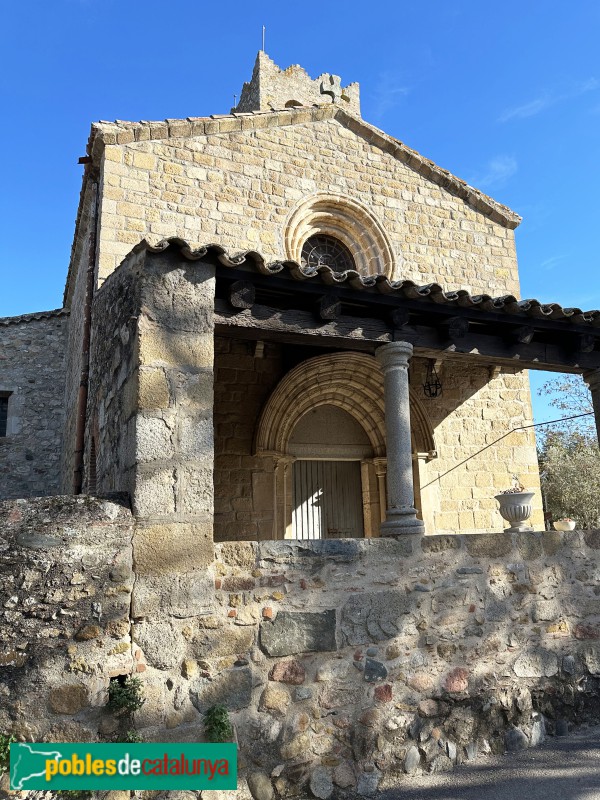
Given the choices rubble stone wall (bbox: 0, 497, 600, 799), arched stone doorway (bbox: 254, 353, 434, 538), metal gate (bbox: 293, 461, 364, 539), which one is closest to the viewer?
rubble stone wall (bbox: 0, 497, 600, 799)

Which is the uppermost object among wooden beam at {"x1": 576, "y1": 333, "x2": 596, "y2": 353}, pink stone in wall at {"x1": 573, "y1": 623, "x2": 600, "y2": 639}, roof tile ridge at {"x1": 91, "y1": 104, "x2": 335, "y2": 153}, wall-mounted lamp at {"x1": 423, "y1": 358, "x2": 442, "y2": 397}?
roof tile ridge at {"x1": 91, "y1": 104, "x2": 335, "y2": 153}

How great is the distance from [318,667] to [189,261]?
2.67m

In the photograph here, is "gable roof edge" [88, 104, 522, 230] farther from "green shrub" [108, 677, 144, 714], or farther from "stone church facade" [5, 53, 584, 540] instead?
"green shrub" [108, 677, 144, 714]

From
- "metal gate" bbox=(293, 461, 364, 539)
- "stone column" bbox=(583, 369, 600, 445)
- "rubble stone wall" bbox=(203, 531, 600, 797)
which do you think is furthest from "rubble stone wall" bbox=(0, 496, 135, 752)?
"metal gate" bbox=(293, 461, 364, 539)

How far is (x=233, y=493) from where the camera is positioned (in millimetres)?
6707

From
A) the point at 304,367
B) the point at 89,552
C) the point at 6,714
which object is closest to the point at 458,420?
the point at 304,367

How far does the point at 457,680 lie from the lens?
4.05 m

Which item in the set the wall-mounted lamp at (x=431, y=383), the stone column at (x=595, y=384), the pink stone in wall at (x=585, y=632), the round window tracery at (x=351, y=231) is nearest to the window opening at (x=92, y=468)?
the round window tracery at (x=351, y=231)

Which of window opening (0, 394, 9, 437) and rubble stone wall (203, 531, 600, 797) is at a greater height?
window opening (0, 394, 9, 437)

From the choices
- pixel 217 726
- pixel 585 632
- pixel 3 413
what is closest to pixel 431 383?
pixel 585 632

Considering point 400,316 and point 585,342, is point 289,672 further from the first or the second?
point 585,342

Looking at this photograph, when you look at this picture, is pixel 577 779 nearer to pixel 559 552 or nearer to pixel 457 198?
pixel 559 552

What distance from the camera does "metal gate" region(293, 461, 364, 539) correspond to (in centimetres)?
772

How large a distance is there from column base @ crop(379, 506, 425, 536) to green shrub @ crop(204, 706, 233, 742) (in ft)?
5.16
